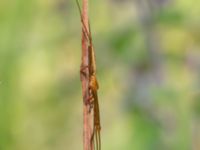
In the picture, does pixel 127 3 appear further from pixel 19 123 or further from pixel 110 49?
pixel 19 123

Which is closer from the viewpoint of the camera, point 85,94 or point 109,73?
point 85,94

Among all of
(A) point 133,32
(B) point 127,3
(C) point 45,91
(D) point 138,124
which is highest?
(B) point 127,3

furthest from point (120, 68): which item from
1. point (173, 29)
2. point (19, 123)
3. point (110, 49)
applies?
point (19, 123)

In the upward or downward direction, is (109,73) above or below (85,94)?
above

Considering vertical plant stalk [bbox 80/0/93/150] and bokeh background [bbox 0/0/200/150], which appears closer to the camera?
vertical plant stalk [bbox 80/0/93/150]

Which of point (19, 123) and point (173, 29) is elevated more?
point (173, 29)

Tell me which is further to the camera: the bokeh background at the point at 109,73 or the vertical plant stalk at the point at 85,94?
the bokeh background at the point at 109,73

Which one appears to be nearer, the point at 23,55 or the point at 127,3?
the point at 23,55
